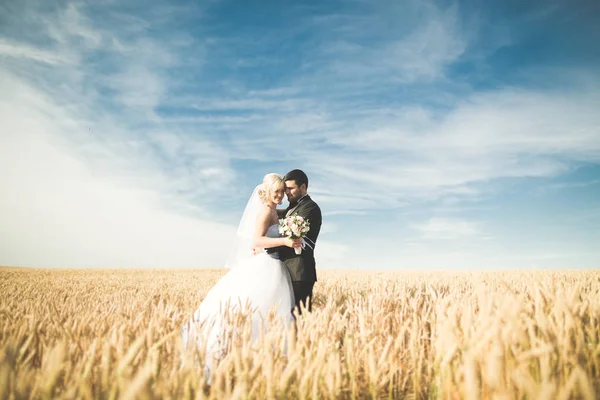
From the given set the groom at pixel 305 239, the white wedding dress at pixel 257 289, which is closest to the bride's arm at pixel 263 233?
the white wedding dress at pixel 257 289

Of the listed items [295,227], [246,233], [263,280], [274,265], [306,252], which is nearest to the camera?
[295,227]

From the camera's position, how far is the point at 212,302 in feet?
17.1

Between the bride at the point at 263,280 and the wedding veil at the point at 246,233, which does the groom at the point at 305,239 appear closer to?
the bride at the point at 263,280

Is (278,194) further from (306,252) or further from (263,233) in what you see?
(306,252)

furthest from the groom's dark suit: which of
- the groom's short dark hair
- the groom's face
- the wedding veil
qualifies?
the wedding veil

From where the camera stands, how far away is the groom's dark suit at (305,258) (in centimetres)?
543

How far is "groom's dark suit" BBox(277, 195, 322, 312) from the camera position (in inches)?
214

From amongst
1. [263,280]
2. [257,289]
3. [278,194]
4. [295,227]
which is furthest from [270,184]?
[257,289]

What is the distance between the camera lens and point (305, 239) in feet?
17.9

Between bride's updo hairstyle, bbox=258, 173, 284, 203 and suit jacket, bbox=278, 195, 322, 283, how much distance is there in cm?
44

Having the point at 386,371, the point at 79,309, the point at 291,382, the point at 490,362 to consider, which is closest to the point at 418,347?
the point at 386,371

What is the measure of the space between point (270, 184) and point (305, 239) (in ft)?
3.38

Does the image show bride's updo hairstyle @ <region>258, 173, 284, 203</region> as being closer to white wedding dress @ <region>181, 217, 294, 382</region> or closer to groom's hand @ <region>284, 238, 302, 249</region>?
white wedding dress @ <region>181, 217, 294, 382</region>

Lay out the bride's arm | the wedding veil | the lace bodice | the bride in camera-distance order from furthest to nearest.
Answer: the wedding veil → the lace bodice → the bride's arm → the bride
